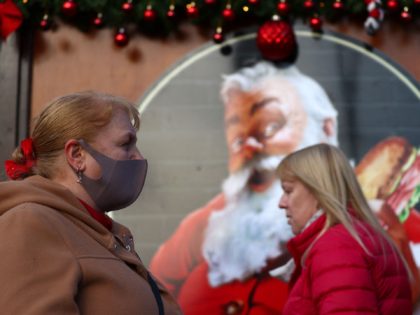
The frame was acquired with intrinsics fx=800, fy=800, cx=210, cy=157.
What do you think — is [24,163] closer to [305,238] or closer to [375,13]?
[305,238]

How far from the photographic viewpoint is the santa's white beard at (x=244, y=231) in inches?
174

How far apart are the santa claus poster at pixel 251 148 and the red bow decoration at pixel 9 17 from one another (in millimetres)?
844

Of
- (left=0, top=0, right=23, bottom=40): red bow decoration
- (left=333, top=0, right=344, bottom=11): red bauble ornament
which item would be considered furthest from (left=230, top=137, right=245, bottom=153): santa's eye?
(left=0, top=0, right=23, bottom=40): red bow decoration

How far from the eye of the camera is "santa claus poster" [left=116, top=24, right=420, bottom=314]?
174 inches

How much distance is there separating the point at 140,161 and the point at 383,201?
2594mm

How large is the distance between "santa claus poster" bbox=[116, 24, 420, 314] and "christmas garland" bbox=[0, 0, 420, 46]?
13 cm

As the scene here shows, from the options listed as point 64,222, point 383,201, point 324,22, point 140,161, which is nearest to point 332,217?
point 140,161

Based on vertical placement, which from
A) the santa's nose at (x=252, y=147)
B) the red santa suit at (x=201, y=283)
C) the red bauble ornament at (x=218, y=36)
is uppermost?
the red bauble ornament at (x=218, y=36)

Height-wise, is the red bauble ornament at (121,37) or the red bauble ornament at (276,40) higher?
the red bauble ornament at (276,40)

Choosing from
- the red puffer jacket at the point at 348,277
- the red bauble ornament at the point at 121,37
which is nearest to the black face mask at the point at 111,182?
the red puffer jacket at the point at 348,277

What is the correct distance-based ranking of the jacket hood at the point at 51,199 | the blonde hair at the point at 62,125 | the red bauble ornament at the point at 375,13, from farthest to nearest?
the red bauble ornament at the point at 375,13 → the blonde hair at the point at 62,125 → the jacket hood at the point at 51,199

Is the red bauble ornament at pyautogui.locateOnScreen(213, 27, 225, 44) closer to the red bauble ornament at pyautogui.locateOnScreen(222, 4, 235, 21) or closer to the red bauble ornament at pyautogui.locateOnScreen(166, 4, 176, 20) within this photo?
the red bauble ornament at pyautogui.locateOnScreen(222, 4, 235, 21)

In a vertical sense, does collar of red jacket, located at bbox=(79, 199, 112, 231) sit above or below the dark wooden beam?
above

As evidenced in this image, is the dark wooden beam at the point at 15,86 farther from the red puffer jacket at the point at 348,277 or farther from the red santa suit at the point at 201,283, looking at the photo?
the red puffer jacket at the point at 348,277
